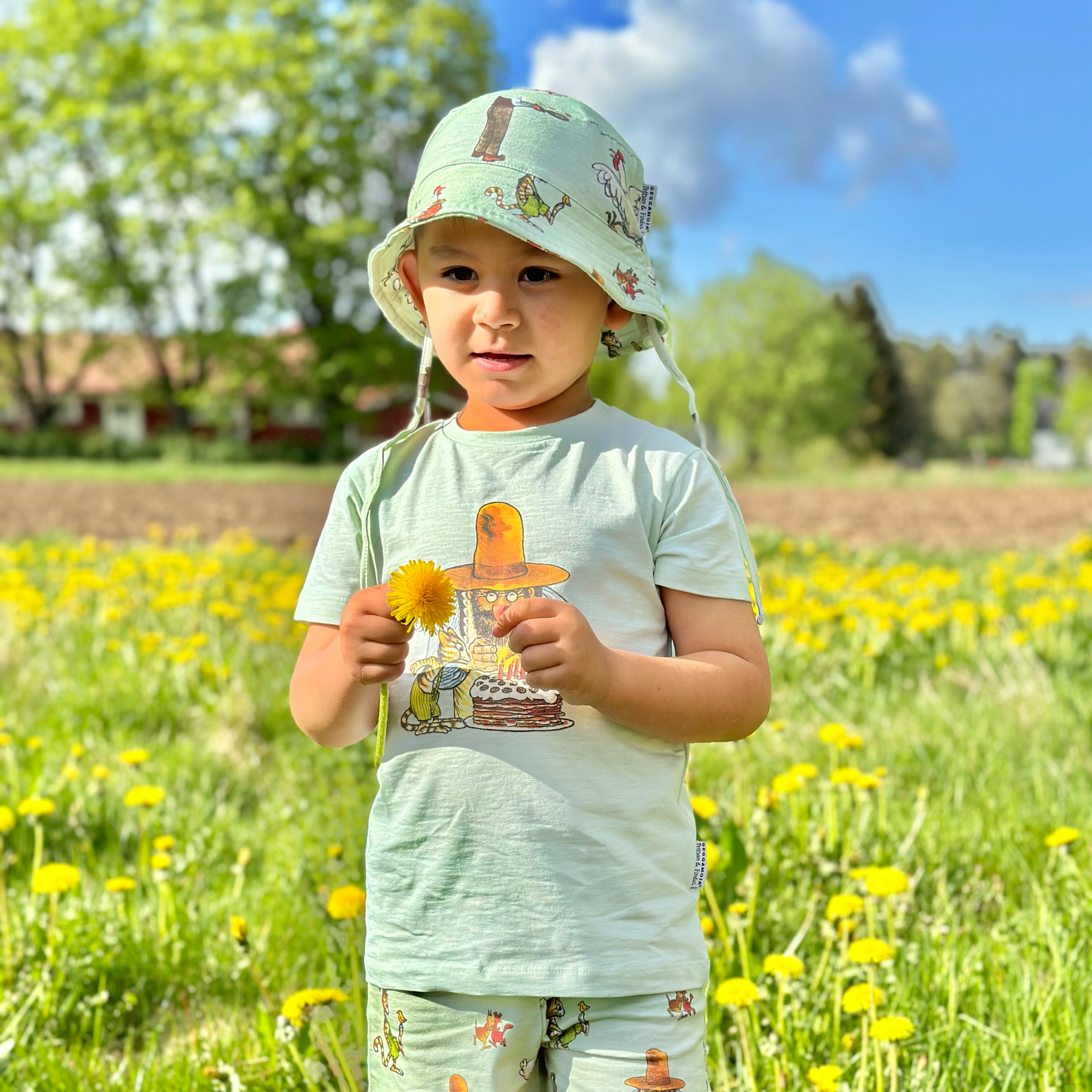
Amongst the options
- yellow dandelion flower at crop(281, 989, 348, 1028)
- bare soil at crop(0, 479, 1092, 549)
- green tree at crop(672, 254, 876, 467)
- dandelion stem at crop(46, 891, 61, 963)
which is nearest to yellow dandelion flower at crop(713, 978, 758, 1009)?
yellow dandelion flower at crop(281, 989, 348, 1028)

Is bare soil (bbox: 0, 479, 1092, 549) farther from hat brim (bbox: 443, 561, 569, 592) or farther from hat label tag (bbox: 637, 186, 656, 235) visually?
hat brim (bbox: 443, 561, 569, 592)

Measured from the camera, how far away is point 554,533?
1.31 metres

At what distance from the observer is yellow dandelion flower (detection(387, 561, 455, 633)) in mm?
1111

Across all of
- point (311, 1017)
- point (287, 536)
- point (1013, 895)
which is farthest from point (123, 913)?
point (287, 536)

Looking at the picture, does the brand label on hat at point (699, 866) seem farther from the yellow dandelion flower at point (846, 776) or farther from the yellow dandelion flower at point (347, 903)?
the yellow dandelion flower at point (846, 776)

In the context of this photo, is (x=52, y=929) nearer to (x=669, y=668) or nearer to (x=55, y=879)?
(x=55, y=879)

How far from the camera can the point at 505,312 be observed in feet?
4.28

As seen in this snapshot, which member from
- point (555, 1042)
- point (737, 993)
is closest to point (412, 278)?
point (555, 1042)

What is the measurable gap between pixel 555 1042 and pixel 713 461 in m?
0.70

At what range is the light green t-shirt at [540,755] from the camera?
4.10ft

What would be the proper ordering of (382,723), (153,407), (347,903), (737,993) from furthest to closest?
(153,407) < (347,903) < (737,993) < (382,723)

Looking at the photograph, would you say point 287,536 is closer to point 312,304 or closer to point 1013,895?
point 1013,895

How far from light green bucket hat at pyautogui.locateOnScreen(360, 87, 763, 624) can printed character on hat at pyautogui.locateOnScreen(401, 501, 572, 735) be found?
6.4 inches

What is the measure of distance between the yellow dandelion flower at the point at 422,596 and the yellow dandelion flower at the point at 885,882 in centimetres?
91
